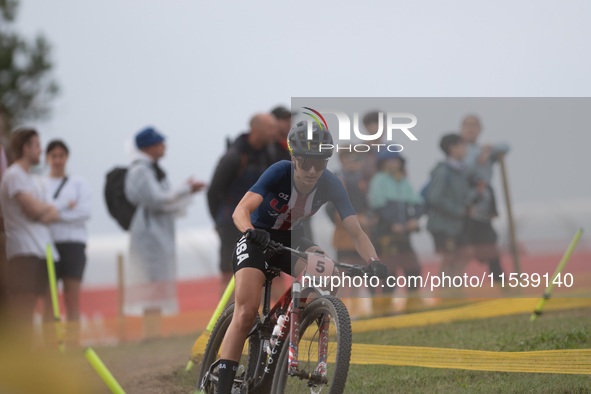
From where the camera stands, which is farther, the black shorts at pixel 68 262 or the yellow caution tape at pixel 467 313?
the black shorts at pixel 68 262

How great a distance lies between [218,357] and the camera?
5.10 metres

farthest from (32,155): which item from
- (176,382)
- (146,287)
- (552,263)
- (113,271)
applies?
(552,263)

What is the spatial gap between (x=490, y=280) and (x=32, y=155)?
6427 millimetres

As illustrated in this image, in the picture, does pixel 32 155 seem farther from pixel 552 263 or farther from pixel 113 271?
pixel 552 263

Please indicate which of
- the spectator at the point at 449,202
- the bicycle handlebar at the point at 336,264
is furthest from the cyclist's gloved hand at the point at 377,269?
the spectator at the point at 449,202

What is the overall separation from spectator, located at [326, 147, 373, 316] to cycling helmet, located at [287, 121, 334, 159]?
375cm

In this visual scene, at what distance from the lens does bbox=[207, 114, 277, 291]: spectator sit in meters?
7.56

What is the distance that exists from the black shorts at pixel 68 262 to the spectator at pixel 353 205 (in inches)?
130

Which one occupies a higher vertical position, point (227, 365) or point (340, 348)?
point (340, 348)

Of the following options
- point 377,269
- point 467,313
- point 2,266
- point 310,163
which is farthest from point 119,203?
point 377,269

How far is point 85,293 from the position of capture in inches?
451

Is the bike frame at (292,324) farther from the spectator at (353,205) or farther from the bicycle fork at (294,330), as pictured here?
the spectator at (353,205)

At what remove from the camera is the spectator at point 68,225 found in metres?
8.69

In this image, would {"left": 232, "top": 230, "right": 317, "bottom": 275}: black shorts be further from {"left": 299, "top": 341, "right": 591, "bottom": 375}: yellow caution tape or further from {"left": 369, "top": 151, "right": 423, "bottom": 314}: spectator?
Answer: {"left": 369, "top": 151, "right": 423, "bottom": 314}: spectator
